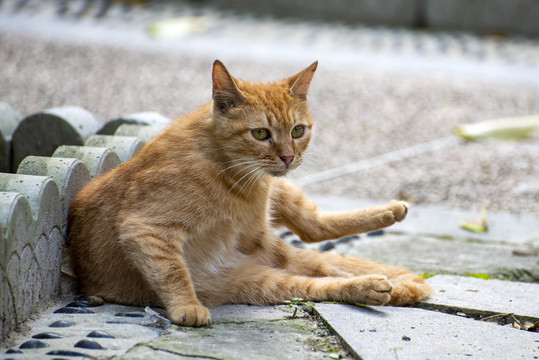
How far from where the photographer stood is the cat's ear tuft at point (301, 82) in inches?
110

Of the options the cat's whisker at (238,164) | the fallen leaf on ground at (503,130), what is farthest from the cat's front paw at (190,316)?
the fallen leaf on ground at (503,130)

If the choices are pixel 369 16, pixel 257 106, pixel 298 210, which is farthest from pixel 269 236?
pixel 369 16

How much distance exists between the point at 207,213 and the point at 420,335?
93cm

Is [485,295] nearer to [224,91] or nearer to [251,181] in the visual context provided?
[251,181]

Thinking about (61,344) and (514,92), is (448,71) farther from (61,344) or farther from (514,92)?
(61,344)

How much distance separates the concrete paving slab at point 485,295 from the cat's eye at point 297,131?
89cm

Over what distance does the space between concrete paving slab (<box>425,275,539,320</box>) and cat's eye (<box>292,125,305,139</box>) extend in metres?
0.89

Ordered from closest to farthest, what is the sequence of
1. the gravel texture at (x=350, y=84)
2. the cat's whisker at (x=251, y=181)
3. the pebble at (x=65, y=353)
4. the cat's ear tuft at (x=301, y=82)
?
1. the pebble at (x=65, y=353)
2. the cat's whisker at (x=251, y=181)
3. the cat's ear tuft at (x=301, y=82)
4. the gravel texture at (x=350, y=84)

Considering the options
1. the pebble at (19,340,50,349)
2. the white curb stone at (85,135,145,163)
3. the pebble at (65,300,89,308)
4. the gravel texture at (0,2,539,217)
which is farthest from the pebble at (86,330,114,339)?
the gravel texture at (0,2,539,217)

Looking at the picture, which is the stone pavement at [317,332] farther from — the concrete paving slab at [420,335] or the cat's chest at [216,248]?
the cat's chest at [216,248]

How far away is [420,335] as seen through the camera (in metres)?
2.36

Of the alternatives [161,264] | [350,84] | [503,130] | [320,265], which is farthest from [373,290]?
[350,84]

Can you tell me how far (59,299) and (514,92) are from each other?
5.72 meters

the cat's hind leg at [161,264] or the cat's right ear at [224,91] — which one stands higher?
the cat's right ear at [224,91]
